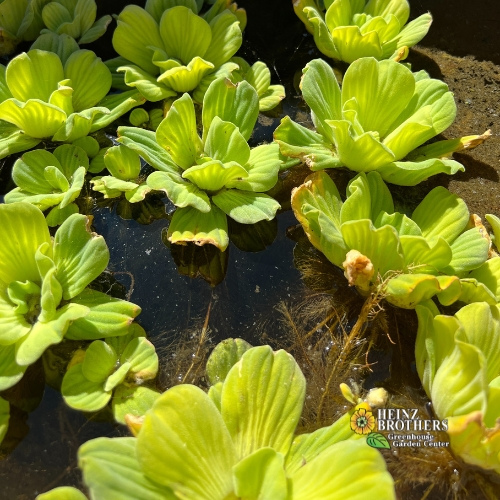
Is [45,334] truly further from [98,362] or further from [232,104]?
[232,104]

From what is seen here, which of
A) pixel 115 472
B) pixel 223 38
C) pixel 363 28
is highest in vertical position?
pixel 363 28

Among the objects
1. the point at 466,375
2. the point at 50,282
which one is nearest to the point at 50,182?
the point at 50,282

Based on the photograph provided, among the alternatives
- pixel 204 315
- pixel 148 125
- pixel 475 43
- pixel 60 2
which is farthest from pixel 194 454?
pixel 475 43

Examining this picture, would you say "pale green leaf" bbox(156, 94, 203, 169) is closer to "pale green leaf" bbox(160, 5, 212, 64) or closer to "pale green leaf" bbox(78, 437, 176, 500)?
"pale green leaf" bbox(160, 5, 212, 64)

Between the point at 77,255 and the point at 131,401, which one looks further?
the point at 77,255

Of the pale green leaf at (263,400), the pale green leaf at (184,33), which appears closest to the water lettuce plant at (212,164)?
the pale green leaf at (184,33)

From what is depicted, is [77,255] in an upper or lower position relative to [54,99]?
lower

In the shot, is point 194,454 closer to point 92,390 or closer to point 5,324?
point 92,390
